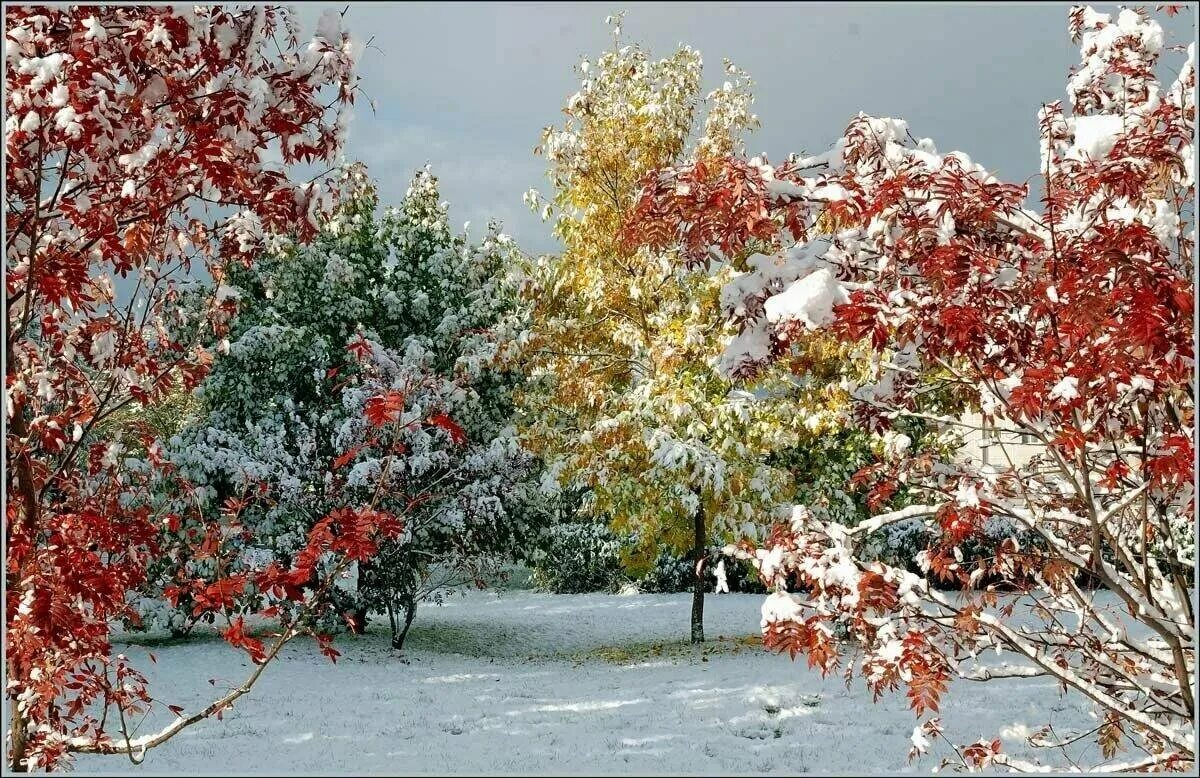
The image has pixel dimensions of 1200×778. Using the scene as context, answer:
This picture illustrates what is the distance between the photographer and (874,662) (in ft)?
12.2

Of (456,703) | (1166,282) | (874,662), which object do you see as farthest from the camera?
(456,703)

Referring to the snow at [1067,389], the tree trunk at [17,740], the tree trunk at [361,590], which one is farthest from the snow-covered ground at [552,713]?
the tree trunk at [17,740]

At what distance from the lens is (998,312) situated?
11.2ft

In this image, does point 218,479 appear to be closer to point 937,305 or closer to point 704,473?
point 704,473

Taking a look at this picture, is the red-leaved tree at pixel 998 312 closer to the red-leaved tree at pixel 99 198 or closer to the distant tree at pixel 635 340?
the red-leaved tree at pixel 99 198

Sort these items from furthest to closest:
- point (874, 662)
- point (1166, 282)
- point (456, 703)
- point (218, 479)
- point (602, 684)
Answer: point (218, 479)
point (602, 684)
point (456, 703)
point (874, 662)
point (1166, 282)

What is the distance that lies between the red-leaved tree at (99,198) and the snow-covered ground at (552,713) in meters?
3.19

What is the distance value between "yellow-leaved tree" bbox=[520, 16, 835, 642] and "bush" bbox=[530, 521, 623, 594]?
6.91m

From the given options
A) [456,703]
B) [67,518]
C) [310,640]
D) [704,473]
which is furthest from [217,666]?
[67,518]

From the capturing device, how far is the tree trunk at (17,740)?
3781 millimetres

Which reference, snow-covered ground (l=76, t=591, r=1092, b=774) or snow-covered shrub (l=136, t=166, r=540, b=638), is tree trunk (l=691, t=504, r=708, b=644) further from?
snow-covered shrub (l=136, t=166, r=540, b=638)

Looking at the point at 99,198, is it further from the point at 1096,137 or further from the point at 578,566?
the point at 578,566

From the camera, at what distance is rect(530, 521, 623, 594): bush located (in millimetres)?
19422

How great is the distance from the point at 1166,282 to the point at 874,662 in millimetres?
1648
